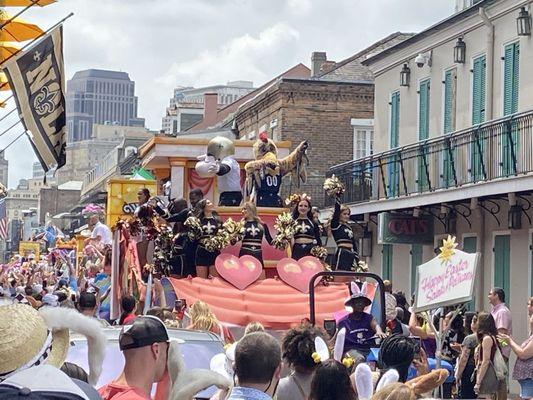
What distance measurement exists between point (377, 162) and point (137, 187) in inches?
291

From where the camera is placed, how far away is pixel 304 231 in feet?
51.3

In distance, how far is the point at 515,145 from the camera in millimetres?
23312

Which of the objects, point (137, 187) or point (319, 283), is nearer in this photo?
point (319, 283)

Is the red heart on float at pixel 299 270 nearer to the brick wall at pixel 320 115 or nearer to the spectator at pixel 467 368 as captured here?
the spectator at pixel 467 368

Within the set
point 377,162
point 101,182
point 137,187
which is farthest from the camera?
point 101,182

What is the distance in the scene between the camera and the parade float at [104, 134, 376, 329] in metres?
14.6

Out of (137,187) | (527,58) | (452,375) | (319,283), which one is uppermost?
(527,58)

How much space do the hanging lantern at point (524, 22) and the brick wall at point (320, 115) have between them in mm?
16488

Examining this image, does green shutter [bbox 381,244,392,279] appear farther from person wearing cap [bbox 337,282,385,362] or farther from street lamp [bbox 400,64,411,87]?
person wearing cap [bbox 337,282,385,362]

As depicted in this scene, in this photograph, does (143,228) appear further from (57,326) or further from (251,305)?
(57,326)

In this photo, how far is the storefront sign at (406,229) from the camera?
28.2 meters

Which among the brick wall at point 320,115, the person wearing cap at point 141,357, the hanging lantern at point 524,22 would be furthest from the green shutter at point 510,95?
the person wearing cap at point 141,357

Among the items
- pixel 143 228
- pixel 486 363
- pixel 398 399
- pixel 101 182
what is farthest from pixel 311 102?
pixel 101 182

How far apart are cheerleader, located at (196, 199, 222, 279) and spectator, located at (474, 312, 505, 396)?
3754 mm
